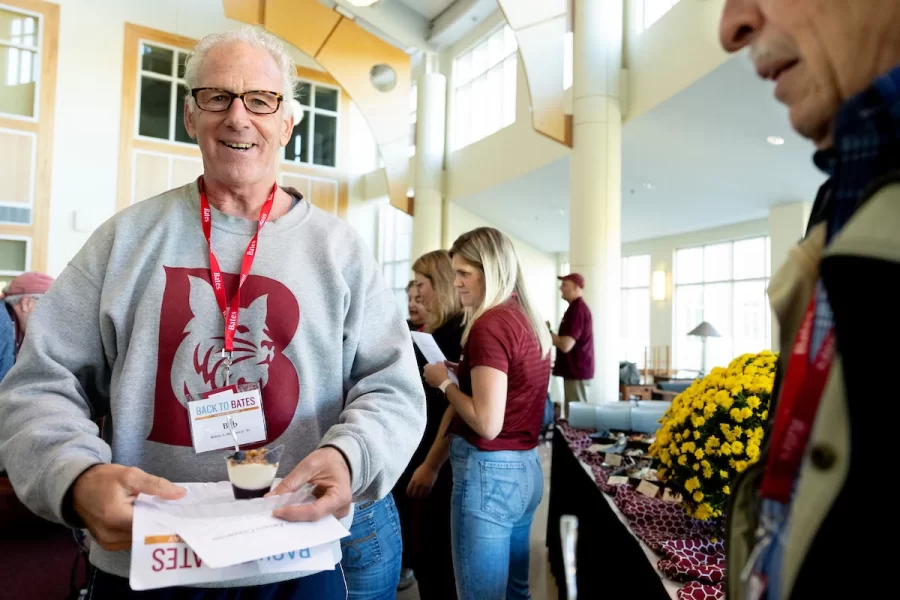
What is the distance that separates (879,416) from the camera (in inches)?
17.6

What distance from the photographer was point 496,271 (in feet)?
7.50

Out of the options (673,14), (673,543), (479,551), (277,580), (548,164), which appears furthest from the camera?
(548,164)

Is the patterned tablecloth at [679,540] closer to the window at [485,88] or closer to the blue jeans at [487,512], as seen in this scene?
the blue jeans at [487,512]

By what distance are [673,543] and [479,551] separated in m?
0.70

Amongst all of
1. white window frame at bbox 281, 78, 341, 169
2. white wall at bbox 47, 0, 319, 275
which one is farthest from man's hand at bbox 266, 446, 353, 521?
white window frame at bbox 281, 78, 341, 169

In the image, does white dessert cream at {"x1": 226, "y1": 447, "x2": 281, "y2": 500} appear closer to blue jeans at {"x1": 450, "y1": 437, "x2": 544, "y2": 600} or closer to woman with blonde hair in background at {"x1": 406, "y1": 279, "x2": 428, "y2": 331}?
blue jeans at {"x1": 450, "y1": 437, "x2": 544, "y2": 600}

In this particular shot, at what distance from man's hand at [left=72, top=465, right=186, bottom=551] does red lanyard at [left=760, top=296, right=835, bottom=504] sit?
71 centimetres

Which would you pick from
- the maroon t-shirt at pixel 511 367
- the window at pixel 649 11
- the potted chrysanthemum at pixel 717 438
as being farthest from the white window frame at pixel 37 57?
the potted chrysanthemum at pixel 717 438

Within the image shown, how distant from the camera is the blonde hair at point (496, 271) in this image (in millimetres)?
2270

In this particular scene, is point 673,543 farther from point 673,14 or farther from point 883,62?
point 673,14

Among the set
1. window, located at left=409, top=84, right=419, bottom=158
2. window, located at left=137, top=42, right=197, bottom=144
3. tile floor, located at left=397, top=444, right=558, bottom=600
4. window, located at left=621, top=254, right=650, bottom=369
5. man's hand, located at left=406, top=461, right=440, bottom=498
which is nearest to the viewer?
man's hand, located at left=406, top=461, right=440, bottom=498

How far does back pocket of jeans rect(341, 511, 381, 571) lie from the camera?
136 cm

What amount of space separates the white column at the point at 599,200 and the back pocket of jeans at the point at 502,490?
196 inches

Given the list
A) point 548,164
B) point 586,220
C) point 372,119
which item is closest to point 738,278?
point 548,164
